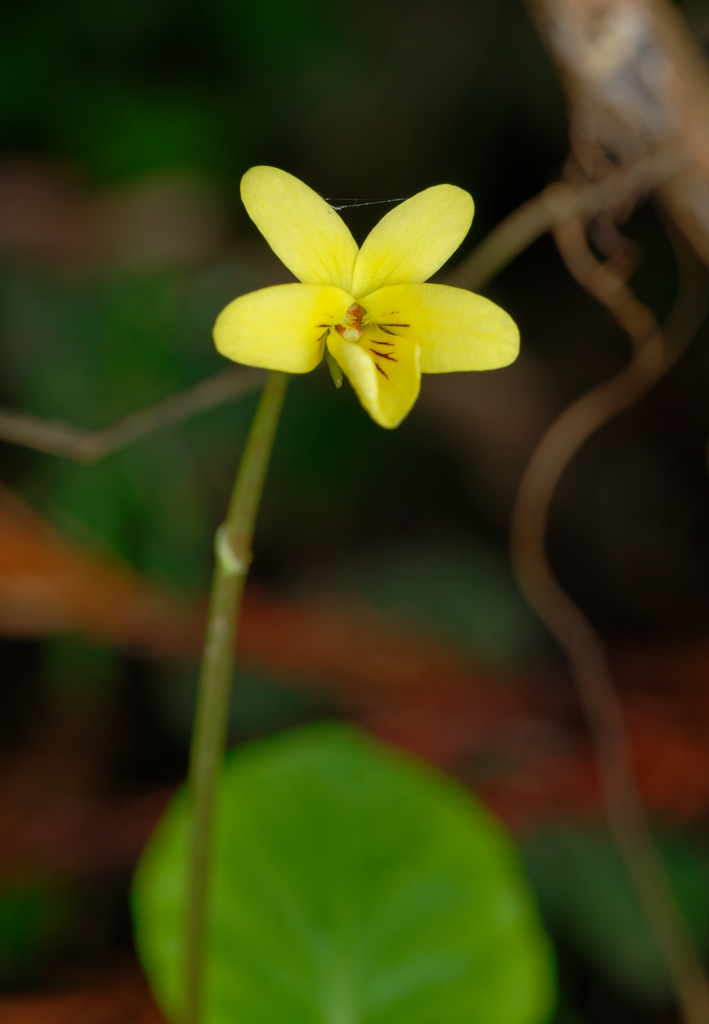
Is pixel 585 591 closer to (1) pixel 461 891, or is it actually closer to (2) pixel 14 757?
(1) pixel 461 891

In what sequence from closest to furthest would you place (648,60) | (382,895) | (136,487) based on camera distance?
(648,60), (382,895), (136,487)

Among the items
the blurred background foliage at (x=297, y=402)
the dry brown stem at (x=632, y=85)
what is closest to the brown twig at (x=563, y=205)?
the dry brown stem at (x=632, y=85)

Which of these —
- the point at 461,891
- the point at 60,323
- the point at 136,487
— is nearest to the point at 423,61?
the point at 60,323

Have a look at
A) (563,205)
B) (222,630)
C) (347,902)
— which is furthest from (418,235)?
(347,902)

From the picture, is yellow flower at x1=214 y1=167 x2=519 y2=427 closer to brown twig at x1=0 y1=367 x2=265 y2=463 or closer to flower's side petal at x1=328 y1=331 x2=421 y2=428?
flower's side petal at x1=328 y1=331 x2=421 y2=428

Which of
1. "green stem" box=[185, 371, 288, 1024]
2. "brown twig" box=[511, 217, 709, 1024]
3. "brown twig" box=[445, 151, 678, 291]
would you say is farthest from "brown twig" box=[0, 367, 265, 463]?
"brown twig" box=[511, 217, 709, 1024]
